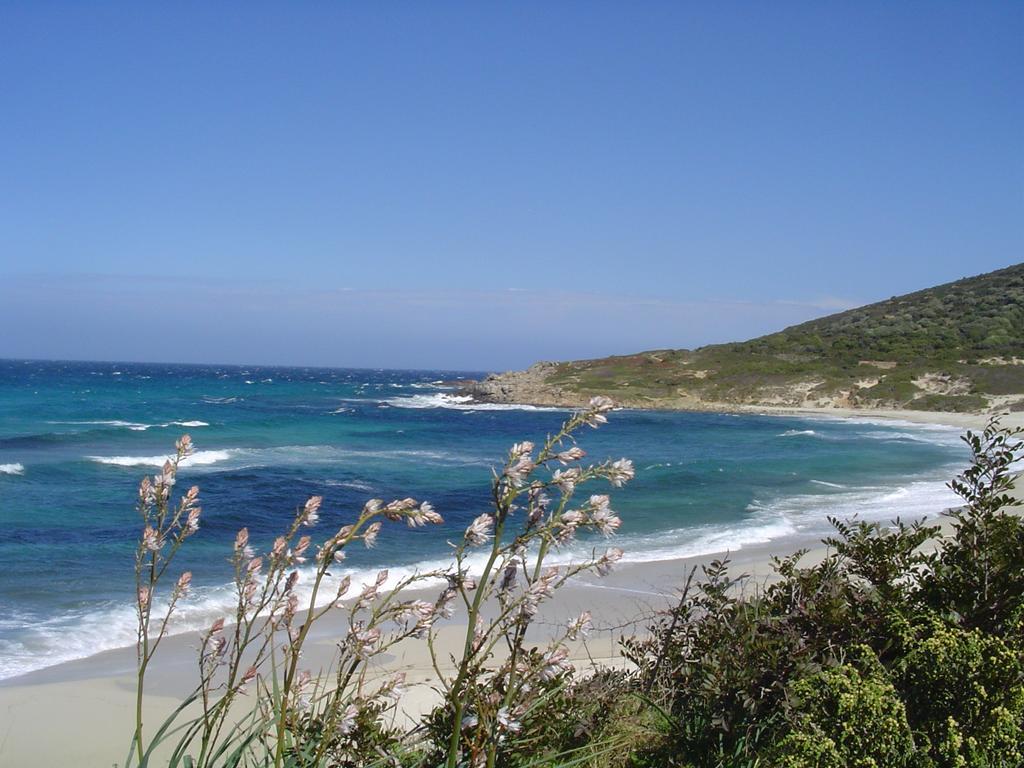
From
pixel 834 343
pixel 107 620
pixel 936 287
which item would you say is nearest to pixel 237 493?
pixel 107 620

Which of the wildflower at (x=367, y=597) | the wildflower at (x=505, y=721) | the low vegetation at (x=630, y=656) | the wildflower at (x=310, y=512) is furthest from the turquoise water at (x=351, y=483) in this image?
the wildflower at (x=505, y=721)

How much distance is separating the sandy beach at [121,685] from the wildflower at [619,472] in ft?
10.6

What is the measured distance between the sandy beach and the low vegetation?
1623 millimetres

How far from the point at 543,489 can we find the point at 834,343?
239 ft

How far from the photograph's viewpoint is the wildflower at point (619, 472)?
5.88 feet

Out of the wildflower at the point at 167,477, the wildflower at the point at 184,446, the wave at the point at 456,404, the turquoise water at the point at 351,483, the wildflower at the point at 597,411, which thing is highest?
the wildflower at the point at 597,411

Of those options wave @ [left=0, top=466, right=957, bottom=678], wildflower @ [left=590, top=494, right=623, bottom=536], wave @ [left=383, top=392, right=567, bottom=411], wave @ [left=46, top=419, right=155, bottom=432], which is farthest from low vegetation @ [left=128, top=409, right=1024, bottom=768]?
wave @ [left=383, top=392, right=567, bottom=411]

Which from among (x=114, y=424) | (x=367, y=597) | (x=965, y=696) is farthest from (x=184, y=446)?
(x=114, y=424)

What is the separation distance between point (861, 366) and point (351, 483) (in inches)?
1891

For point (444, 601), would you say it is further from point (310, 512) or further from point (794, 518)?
point (794, 518)

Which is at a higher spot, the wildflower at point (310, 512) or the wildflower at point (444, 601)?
the wildflower at point (310, 512)

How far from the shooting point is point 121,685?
8.26 m

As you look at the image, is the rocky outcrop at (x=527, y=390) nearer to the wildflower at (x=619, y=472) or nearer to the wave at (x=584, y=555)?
the wave at (x=584, y=555)

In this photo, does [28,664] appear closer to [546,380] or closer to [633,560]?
[633,560]
